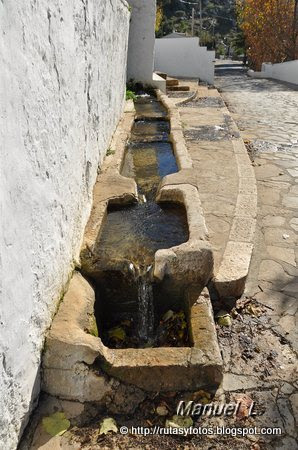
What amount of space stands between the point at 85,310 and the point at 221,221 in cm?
191

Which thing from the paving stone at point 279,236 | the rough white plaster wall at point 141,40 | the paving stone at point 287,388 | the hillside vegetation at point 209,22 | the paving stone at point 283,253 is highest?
the hillside vegetation at point 209,22

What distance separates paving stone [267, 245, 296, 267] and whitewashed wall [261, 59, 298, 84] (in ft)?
50.7

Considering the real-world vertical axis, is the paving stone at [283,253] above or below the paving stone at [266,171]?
below

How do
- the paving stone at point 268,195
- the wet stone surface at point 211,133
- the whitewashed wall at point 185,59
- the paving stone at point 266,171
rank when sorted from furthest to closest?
1. the whitewashed wall at point 185,59
2. the wet stone surface at point 211,133
3. the paving stone at point 266,171
4. the paving stone at point 268,195

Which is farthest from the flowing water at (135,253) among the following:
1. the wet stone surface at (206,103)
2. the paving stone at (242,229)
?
the wet stone surface at (206,103)

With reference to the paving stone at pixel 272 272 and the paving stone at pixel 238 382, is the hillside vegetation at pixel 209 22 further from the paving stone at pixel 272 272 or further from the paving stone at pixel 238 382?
the paving stone at pixel 238 382

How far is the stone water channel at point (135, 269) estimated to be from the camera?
2727 millimetres

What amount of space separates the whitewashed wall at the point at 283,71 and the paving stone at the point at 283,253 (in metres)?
15.4

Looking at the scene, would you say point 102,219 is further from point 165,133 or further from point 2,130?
point 165,133

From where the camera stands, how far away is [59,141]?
233 centimetres

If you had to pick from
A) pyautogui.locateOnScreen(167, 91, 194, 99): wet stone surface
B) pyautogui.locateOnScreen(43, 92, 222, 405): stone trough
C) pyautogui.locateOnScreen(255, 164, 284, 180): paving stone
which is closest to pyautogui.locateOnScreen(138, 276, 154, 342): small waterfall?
pyautogui.locateOnScreen(43, 92, 222, 405): stone trough

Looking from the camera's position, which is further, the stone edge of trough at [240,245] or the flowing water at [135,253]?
the stone edge of trough at [240,245]

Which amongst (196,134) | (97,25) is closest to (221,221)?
(97,25)

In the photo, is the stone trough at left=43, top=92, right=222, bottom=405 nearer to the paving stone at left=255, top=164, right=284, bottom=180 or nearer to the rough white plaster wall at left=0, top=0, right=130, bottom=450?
the rough white plaster wall at left=0, top=0, right=130, bottom=450
